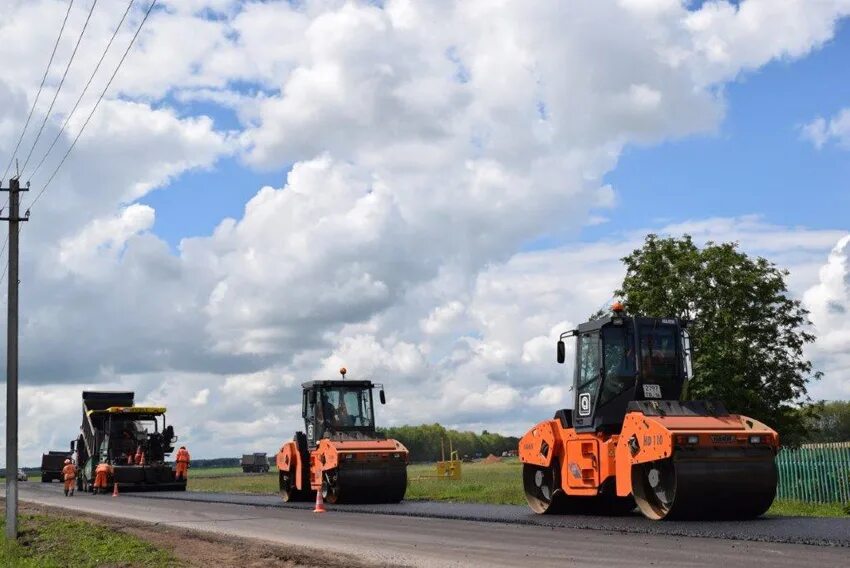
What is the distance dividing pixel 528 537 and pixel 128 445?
96.0 feet

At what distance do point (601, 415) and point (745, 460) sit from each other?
3.01m

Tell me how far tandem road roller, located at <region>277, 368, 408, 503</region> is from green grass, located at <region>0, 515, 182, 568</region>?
20.3 feet

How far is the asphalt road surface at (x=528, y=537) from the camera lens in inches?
487

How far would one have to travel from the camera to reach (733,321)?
36094 mm

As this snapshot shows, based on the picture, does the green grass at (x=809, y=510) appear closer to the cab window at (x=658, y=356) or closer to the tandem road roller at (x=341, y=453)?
the cab window at (x=658, y=356)

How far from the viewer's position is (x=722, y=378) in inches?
1363

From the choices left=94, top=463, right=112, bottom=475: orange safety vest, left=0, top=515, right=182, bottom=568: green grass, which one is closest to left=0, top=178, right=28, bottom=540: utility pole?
left=0, top=515, right=182, bottom=568: green grass

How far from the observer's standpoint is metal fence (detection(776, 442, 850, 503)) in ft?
79.7

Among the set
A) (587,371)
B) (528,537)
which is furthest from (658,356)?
(528,537)

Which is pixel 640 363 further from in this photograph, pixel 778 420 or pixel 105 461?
pixel 105 461

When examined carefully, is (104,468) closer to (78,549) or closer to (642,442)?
(78,549)

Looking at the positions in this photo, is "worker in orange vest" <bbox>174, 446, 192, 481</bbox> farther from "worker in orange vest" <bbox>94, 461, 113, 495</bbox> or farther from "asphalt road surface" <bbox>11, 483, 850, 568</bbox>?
"asphalt road surface" <bbox>11, 483, 850, 568</bbox>

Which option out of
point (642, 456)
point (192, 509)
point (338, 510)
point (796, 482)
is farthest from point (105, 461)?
point (642, 456)

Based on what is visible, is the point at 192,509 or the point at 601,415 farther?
the point at 192,509
